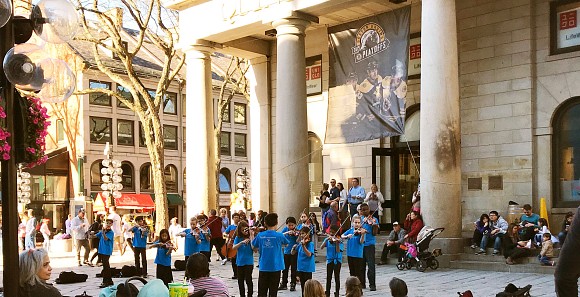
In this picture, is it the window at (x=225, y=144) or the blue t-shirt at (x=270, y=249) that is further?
the window at (x=225, y=144)

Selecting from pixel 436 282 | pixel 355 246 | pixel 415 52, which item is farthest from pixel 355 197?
pixel 355 246

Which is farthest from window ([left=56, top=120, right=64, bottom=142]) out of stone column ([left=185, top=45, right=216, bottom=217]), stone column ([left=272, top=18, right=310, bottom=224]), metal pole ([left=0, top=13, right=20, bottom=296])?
metal pole ([left=0, top=13, right=20, bottom=296])

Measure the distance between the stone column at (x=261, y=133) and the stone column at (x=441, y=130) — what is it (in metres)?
11.2

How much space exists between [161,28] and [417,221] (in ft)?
54.4

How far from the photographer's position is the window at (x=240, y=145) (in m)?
59.4

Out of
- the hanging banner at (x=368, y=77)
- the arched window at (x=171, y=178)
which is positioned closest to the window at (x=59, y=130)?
the arched window at (x=171, y=178)

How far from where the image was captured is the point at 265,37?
27250 millimetres

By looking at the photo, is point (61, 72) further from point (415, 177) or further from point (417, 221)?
point (415, 177)

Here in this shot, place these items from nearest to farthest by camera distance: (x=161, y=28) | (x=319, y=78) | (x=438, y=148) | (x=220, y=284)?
(x=220, y=284), (x=438, y=148), (x=319, y=78), (x=161, y=28)

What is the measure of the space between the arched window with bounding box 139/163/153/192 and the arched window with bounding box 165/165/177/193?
4.22 ft

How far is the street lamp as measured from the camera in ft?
17.3

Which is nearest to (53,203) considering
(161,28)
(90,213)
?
(90,213)

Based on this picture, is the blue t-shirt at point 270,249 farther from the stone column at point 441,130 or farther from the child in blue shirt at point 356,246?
the stone column at point 441,130

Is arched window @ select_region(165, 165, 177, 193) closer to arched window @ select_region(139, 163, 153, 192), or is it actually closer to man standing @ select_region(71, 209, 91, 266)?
arched window @ select_region(139, 163, 153, 192)
